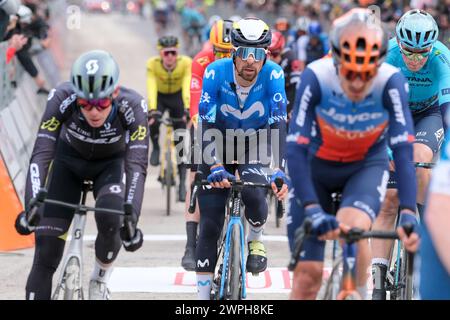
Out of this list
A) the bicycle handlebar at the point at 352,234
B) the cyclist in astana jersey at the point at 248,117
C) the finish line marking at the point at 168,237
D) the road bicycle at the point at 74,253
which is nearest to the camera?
the bicycle handlebar at the point at 352,234

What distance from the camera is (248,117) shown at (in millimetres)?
9258

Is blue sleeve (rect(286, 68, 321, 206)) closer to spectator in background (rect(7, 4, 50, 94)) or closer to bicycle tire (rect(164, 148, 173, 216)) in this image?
bicycle tire (rect(164, 148, 173, 216))

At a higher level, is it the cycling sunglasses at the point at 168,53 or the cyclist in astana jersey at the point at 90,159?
the cycling sunglasses at the point at 168,53

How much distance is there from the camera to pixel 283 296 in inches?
400

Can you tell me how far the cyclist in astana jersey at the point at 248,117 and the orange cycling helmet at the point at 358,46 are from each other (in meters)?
2.18

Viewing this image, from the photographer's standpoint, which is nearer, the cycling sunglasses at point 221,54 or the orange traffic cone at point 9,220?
the cycling sunglasses at point 221,54

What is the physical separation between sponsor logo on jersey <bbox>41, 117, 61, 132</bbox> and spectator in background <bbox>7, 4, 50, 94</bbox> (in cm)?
1012

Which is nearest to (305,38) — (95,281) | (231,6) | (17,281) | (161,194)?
(161,194)

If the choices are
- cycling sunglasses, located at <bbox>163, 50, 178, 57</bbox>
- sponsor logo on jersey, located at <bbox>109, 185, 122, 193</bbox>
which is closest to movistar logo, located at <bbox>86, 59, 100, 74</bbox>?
sponsor logo on jersey, located at <bbox>109, 185, 122, 193</bbox>

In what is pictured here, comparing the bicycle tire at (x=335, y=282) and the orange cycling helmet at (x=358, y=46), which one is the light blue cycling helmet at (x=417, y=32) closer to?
the orange cycling helmet at (x=358, y=46)

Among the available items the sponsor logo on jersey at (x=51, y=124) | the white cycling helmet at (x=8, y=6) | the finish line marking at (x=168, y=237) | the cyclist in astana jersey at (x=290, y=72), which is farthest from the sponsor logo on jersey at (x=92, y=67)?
the cyclist in astana jersey at (x=290, y=72)

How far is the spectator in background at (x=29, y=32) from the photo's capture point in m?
19.5

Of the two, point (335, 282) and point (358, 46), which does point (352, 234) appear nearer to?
point (335, 282)
